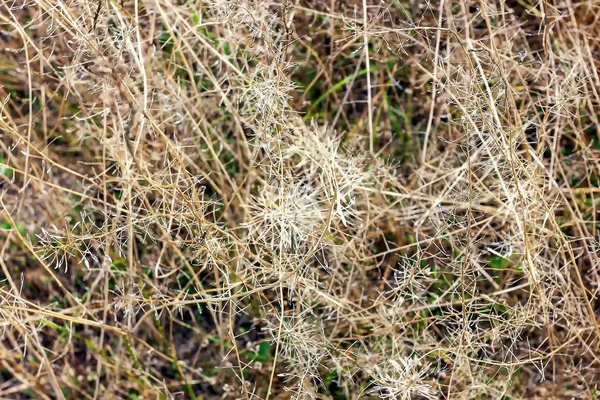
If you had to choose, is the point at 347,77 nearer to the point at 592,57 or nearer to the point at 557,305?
the point at 592,57

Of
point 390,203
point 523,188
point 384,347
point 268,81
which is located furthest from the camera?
point 390,203

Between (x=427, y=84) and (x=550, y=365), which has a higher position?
(x=427, y=84)

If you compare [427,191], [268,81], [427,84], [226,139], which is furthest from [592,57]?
[226,139]

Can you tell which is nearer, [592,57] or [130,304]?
[130,304]

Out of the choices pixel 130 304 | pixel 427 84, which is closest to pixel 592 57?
pixel 427 84

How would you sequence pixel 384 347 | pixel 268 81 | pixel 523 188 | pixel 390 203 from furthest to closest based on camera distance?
pixel 390 203
pixel 384 347
pixel 523 188
pixel 268 81

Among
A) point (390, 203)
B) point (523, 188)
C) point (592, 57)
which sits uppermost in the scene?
point (592, 57)
